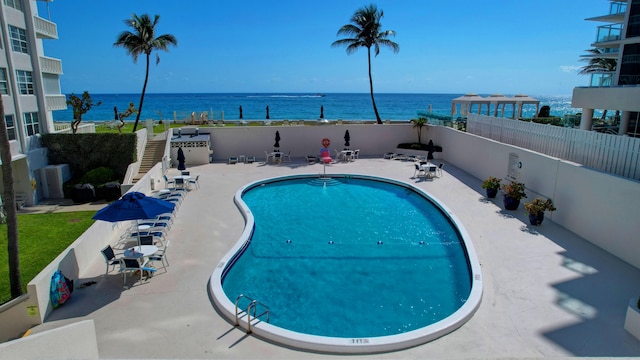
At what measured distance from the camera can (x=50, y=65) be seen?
22875 millimetres

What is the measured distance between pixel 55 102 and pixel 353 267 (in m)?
21.6

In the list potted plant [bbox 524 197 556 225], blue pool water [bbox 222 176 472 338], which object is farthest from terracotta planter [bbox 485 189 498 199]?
potted plant [bbox 524 197 556 225]

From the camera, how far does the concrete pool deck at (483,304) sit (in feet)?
22.7

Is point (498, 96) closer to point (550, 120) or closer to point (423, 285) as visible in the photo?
point (550, 120)

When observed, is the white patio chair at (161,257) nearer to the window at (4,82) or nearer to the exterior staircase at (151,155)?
the exterior staircase at (151,155)

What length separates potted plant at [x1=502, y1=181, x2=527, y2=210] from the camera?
1441cm

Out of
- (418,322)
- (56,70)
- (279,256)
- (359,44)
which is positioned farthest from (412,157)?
(56,70)

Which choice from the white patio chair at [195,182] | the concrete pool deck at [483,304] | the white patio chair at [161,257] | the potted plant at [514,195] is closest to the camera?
the concrete pool deck at [483,304]

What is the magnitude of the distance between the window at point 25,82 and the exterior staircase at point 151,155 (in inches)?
252

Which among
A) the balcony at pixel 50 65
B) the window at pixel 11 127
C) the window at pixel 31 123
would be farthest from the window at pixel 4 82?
the balcony at pixel 50 65

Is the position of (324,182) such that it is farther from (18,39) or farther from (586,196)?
(18,39)

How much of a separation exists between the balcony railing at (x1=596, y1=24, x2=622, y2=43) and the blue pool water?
59.8 feet

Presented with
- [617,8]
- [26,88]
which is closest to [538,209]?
[617,8]

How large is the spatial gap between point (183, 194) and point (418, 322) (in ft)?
39.0
